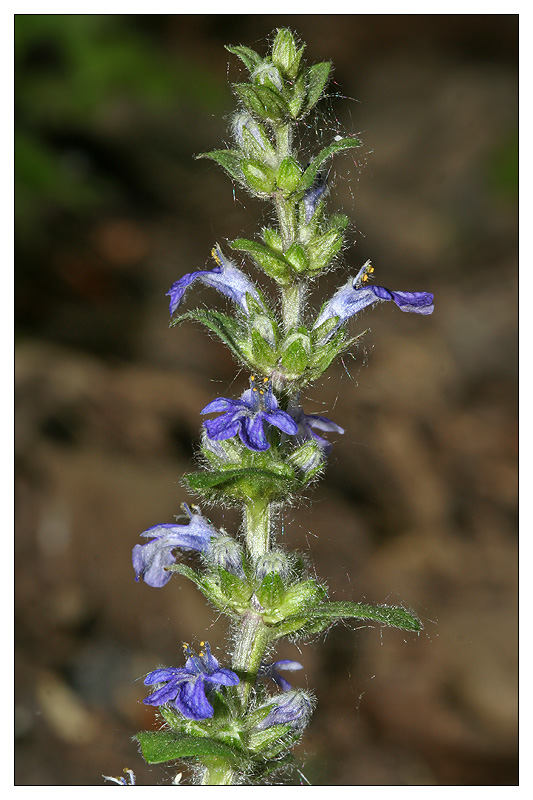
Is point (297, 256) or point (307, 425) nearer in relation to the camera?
point (297, 256)

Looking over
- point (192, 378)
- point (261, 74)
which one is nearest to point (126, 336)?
point (192, 378)

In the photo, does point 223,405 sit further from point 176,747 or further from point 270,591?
point 176,747

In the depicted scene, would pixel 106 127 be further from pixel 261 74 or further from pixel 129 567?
pixel 261 74

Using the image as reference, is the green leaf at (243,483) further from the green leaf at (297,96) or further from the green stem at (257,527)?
the green leaf at (297,96)

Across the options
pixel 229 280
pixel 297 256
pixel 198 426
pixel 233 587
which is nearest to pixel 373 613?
pixel 233 587

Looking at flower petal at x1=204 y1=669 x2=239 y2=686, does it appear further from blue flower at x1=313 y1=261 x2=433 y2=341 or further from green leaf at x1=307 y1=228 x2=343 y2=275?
green leaf at x1=307 y1=228 x2=343 y2=275

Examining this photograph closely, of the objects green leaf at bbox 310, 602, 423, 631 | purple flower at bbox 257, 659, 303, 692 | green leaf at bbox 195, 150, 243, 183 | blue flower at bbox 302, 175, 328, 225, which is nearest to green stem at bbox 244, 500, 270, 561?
green leaf at bbox 310, 602, 423, 631
